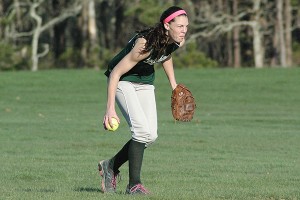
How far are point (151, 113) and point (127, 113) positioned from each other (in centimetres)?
24

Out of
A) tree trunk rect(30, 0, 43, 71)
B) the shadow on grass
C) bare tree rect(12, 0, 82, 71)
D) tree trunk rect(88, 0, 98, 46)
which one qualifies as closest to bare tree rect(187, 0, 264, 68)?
tree trunk rect(88, 0, 98, 46)

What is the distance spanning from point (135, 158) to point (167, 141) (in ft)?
29.2

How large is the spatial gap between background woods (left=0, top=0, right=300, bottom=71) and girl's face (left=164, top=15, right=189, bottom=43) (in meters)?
42.7

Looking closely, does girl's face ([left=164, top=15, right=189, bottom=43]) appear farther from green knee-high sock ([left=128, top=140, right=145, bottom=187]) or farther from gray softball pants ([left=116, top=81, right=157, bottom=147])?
green knee-high sock ([left=128, top=140, right=145, bottom=187])

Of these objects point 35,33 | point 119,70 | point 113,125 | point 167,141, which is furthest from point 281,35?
point 113,125

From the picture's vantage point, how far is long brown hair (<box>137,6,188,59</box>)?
9617 millimetres

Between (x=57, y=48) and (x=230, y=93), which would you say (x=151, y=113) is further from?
(x=57, y=48)

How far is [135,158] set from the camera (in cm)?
1009

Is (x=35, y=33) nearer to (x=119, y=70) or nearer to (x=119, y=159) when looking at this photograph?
(x=119, y=159)

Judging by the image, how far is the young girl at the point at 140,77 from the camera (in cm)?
966

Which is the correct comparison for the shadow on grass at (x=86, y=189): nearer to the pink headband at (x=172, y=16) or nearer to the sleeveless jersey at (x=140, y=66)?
the sleeveless jersey at (x=140, y=66)

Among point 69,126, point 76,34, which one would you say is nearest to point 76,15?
point 76,34

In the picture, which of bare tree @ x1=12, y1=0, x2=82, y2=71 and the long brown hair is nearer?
the long brown hair

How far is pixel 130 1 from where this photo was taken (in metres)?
62.3
